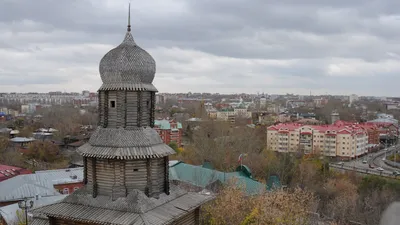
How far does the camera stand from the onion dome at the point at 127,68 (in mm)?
10773

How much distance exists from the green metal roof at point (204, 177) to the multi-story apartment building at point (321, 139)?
2438 cm

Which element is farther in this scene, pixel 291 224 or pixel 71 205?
pixel 291 224

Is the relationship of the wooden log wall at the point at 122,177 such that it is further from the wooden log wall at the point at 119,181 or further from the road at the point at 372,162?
the road at the point at 372,162

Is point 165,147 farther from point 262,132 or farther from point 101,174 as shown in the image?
point 262,132

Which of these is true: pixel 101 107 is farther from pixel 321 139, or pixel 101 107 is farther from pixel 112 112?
pixel 321 139

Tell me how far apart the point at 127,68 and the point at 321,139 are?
1919 inches

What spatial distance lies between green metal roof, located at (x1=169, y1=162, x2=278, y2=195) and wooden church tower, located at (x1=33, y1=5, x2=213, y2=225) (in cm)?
1620

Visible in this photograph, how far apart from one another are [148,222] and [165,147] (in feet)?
7.58

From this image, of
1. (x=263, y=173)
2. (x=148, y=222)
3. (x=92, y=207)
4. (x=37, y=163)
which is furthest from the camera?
(x=37, y=163)

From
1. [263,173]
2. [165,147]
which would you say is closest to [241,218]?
[165,147]

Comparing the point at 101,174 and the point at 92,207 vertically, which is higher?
the point at 101,174

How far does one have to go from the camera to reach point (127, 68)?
10797 mm

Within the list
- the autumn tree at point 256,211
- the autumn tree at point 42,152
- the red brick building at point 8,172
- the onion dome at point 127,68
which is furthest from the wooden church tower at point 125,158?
the autumn tree at point 42,152

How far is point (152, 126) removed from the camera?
11.4 meters
